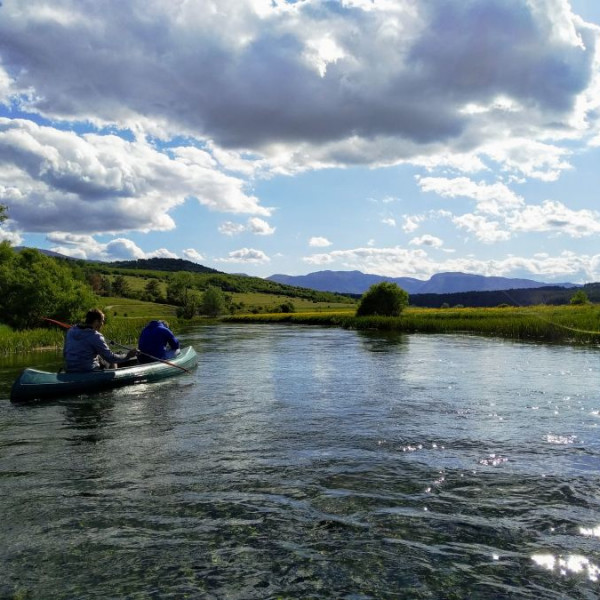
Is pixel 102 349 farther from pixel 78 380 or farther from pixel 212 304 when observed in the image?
pixel 212 304

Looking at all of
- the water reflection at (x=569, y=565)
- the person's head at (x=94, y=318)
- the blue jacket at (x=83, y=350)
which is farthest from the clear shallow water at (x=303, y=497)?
the person's head at (x=94, y=318)

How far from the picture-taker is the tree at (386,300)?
2371 inches

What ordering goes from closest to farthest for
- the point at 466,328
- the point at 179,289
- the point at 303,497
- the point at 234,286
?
the point at 303,497
the point at 466,328
the point at 179,289
the point at 234,286

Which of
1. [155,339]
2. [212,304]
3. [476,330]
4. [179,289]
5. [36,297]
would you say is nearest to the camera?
[155,339]

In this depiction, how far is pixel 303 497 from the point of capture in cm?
684

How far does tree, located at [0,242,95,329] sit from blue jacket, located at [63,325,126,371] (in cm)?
3099

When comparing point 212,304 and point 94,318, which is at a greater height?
point 212,304

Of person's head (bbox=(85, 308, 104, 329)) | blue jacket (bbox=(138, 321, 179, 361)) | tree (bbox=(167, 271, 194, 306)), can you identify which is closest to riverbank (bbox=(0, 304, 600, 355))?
blue jacket (bbox=(138, 321, 179, 361))

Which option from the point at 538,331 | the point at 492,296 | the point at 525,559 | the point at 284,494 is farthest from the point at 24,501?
the point at 492,296

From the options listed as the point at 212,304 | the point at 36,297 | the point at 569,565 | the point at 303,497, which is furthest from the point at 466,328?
the point at 212,304

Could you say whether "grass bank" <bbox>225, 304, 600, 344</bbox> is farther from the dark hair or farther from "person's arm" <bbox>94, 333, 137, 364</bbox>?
the dark hair

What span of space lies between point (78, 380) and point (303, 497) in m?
9.88

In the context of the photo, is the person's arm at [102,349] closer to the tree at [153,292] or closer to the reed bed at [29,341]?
the reed bed at [29,341]

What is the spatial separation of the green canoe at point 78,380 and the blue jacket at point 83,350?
421mm
